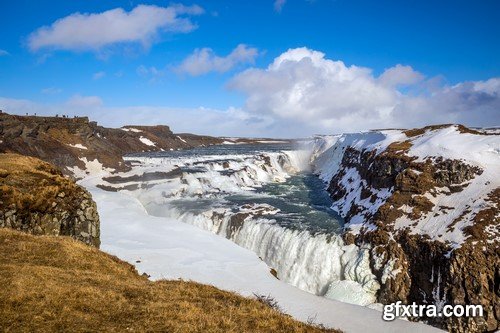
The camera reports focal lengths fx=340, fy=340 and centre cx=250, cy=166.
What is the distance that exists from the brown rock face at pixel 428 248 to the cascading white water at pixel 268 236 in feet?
4.48

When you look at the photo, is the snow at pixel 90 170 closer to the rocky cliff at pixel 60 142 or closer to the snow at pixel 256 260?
the rocky cliff at pixel 60 142

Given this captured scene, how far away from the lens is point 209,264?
78.7 feet

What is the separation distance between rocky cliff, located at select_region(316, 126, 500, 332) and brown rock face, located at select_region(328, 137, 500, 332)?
0.05 m

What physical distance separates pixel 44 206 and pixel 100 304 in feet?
42.4

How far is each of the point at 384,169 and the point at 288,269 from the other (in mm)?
15241

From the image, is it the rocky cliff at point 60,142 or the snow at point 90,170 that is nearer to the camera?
the snow at point 90,170

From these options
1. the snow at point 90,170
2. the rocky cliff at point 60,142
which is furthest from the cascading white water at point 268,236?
the rocky cliff at point 60,142

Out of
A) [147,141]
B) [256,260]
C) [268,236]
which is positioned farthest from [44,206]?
[147,141]

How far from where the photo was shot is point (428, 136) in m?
36.8

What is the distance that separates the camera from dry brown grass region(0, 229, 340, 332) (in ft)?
28.5

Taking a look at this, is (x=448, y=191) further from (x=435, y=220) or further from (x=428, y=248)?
(x=428, y=248)

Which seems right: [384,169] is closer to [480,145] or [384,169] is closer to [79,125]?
[480,145]

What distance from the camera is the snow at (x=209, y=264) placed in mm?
17844

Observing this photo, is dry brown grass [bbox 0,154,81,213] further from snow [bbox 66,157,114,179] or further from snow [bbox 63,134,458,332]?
snow [bbox 66,157,114,179]
